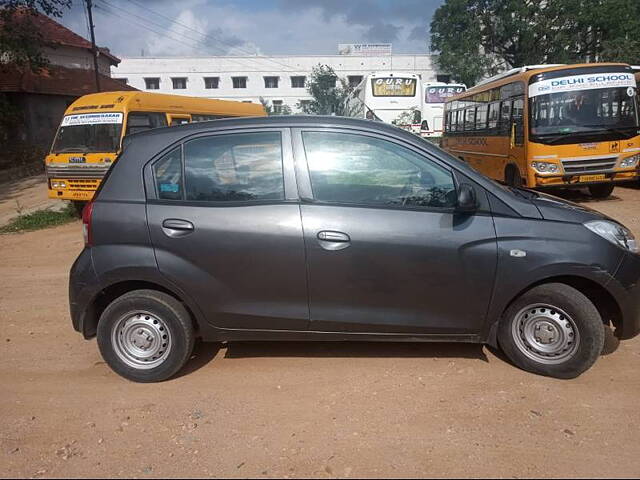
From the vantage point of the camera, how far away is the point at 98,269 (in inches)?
138

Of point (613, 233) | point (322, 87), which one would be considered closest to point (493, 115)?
point (613, 233)

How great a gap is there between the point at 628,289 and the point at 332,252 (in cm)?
198

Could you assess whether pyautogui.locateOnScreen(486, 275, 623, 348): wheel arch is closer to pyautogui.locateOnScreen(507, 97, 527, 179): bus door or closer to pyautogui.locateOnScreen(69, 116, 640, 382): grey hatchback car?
pyautogui.locateOnScreen(69, 116, 640, 382): grey hatchback car

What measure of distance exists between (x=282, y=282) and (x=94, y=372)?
1632 millimetres

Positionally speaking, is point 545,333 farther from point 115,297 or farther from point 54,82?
point 54,82

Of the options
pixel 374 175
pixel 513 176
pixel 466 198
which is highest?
pixel 374 175

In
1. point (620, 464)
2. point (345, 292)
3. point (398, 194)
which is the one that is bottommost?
point (620, 464)

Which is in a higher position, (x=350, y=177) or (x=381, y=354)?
(x=350, y=177)

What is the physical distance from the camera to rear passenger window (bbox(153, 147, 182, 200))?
3.56 metres

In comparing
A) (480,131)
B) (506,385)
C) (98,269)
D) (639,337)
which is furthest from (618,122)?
(98,269)

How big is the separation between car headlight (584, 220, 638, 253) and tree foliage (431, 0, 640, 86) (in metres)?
38.9

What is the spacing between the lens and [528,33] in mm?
39719

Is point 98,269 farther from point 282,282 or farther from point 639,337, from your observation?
point 639,337

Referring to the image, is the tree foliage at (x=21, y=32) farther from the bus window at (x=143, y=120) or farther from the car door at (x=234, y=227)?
the car door at (x=234, y=227)
